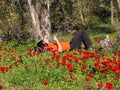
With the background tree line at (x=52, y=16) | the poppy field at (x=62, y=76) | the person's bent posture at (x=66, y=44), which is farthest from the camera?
the background tree line at (x=52, y=16)

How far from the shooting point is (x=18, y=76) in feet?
25.9

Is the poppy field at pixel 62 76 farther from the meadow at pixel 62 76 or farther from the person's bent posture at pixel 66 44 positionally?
the person's bent posture at pixel 66 44

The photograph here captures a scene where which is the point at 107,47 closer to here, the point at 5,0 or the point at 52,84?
the point at 52,84

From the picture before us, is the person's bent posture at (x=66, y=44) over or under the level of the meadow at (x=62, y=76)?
under

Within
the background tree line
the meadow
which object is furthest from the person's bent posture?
the background tree line

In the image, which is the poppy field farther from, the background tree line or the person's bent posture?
the background tree line

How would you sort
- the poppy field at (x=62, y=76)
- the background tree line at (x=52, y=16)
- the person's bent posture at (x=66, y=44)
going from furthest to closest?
the background tree line at (x=52, y=16)
the person's bent posture at (x=66, y=44)
the poppy field at (x=62, y=76)

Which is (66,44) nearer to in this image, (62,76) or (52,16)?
(62,76)

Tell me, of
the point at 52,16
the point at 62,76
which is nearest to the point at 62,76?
the point at 62,76

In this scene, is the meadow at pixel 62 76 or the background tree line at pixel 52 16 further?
the background tree line at pixel 52 16

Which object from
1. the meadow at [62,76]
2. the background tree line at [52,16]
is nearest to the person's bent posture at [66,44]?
the meadow at [62,76]

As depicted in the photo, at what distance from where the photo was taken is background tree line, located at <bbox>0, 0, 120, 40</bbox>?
62.8 feet

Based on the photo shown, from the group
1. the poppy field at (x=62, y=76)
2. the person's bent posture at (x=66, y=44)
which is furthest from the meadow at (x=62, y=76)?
the person's bent posture at (x=66, y=44)

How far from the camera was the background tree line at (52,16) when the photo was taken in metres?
19.1
